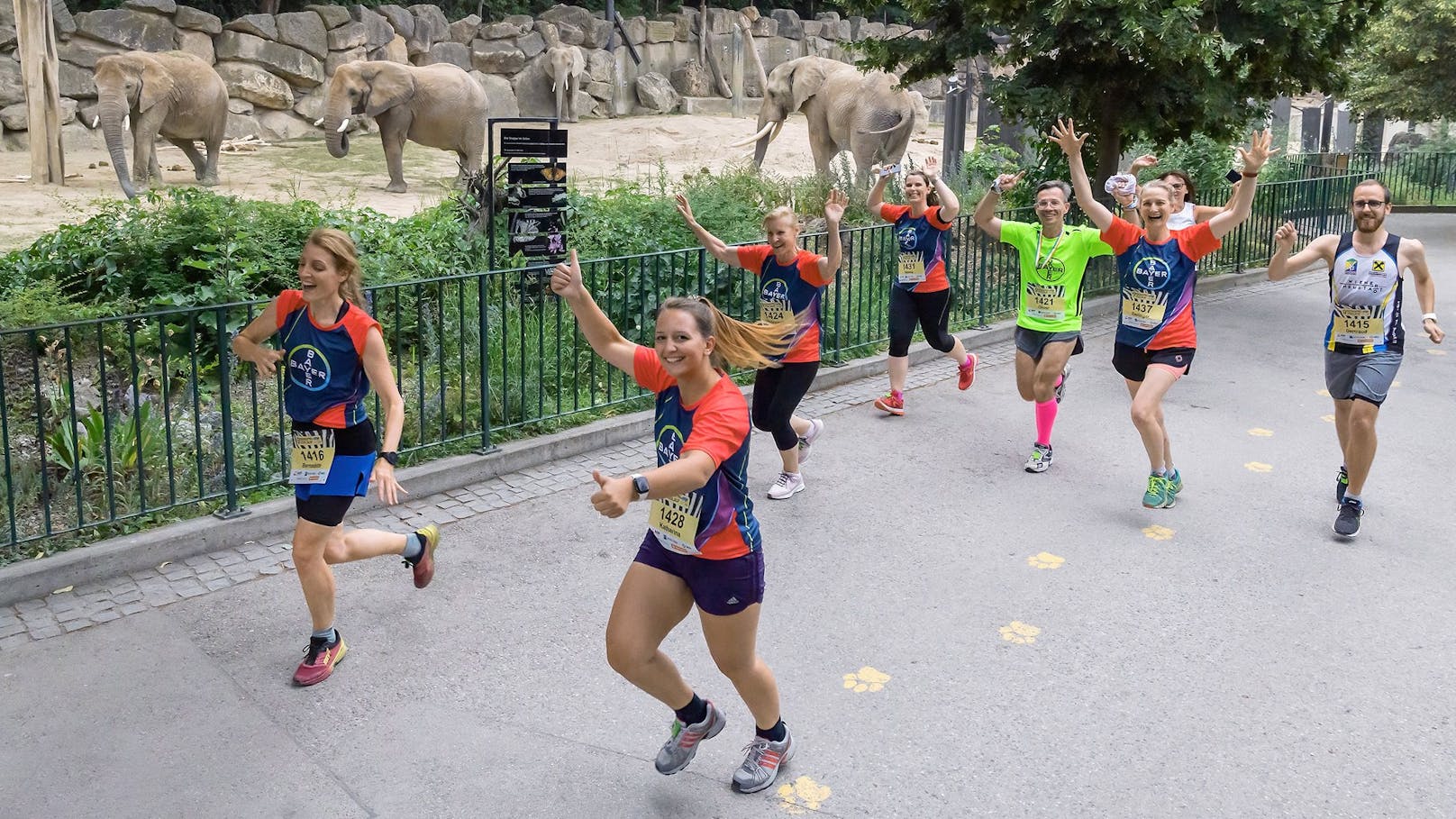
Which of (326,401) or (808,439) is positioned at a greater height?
(326,401)

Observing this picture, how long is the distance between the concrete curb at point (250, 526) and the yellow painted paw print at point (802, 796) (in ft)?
11.2

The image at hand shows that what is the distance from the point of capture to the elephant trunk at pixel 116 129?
19.2 metres

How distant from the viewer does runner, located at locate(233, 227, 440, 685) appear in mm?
4852

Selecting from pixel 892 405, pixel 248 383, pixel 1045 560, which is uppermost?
pixel 248 383

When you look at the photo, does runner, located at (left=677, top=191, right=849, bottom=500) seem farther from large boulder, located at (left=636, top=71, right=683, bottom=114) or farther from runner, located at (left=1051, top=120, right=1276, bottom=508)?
large boulder, located at (left=636, top=71, right=683, bottom=114)

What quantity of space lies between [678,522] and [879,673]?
5.41 ft

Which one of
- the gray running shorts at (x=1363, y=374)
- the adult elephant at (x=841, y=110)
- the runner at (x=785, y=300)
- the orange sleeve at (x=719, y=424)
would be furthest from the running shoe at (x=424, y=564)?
the adult elephant at (x=841, y=110)

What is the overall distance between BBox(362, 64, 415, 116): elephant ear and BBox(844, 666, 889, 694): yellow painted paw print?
58.4ft

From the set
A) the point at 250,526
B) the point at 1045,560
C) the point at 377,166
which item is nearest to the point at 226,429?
the point at 250,526

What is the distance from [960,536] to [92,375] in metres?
5.57

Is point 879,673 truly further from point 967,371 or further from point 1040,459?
point 967,371

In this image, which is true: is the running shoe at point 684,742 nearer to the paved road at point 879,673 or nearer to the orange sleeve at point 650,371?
the paved road at point 879,673

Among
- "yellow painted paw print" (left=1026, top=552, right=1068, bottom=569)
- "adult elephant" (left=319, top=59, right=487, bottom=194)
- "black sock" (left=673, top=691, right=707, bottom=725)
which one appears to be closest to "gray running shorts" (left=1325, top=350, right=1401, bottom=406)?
"yellow painted paw print" (left=1026, top=552, right=1068, bottom=569)

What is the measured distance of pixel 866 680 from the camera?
514 cm
